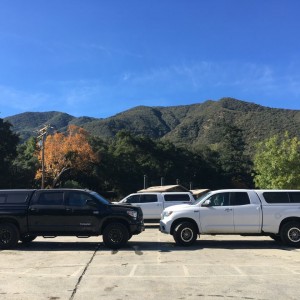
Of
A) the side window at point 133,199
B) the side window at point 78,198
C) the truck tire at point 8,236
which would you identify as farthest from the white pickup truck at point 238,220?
the side window at point 133,199

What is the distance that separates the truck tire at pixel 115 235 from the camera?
13.8m

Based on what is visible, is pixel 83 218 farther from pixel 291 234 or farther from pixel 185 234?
pixel 291 234

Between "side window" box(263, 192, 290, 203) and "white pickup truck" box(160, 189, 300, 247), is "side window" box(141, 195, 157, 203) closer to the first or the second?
"white pickup truck" box(160, 189, 300, 247)

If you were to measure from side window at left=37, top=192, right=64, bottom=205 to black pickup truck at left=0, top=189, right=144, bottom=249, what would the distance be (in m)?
0.08

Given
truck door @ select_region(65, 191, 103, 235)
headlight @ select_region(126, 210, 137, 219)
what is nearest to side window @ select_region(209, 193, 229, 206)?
headlight @ select_region(126, 210, 137, 219)

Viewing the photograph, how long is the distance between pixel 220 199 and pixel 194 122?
105 m

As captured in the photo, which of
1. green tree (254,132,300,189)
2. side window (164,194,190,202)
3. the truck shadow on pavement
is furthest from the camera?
green tree (254,132,300,189)

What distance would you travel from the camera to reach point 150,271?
9.88 meters

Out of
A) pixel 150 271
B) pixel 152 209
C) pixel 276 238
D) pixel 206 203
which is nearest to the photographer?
pixel 150 271

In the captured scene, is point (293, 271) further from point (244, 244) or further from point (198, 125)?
point (198, 125)

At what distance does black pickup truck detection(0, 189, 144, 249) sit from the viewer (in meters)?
Answer: 13.9

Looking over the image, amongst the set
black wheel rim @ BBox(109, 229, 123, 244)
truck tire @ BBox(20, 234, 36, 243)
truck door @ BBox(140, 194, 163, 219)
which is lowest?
truck tire @ BBox(20, 234, 36, 243)

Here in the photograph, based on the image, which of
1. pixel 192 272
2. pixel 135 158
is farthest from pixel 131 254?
pixel 135 158

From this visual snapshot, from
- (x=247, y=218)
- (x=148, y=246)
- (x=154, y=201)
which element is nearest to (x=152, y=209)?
(x=154, y=201)
